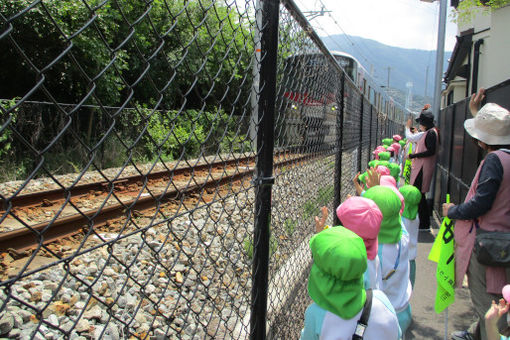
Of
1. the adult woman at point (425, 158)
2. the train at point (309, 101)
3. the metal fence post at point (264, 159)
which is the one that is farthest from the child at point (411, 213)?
the adult woman at point (425, 158)

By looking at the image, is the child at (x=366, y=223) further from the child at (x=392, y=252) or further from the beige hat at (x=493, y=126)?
the beige hat at (x=493, y=126)

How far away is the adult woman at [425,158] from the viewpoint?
5727 mm

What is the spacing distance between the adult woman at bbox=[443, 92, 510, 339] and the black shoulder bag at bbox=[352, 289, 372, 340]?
1.34 meters

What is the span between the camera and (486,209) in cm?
264

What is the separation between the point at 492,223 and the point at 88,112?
10.7 meters

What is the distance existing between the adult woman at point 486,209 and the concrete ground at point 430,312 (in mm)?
509

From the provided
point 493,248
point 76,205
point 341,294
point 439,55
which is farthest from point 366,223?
point 439,55

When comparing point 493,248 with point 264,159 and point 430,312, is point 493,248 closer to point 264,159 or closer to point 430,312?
point 430,312

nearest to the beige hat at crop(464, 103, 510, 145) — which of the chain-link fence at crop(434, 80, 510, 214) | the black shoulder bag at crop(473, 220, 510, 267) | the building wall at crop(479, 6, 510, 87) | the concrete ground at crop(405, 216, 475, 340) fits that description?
the chain-link fence at crop(434, 80, 510, 214)

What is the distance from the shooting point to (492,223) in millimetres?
2699

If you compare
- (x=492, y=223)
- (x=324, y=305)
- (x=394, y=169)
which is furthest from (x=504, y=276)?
(x=394, y=169)

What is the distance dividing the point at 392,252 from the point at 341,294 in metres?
1.13

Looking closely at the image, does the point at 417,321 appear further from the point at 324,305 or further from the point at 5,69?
the point at 5,69

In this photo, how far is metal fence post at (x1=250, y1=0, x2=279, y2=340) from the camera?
5.81 feet
